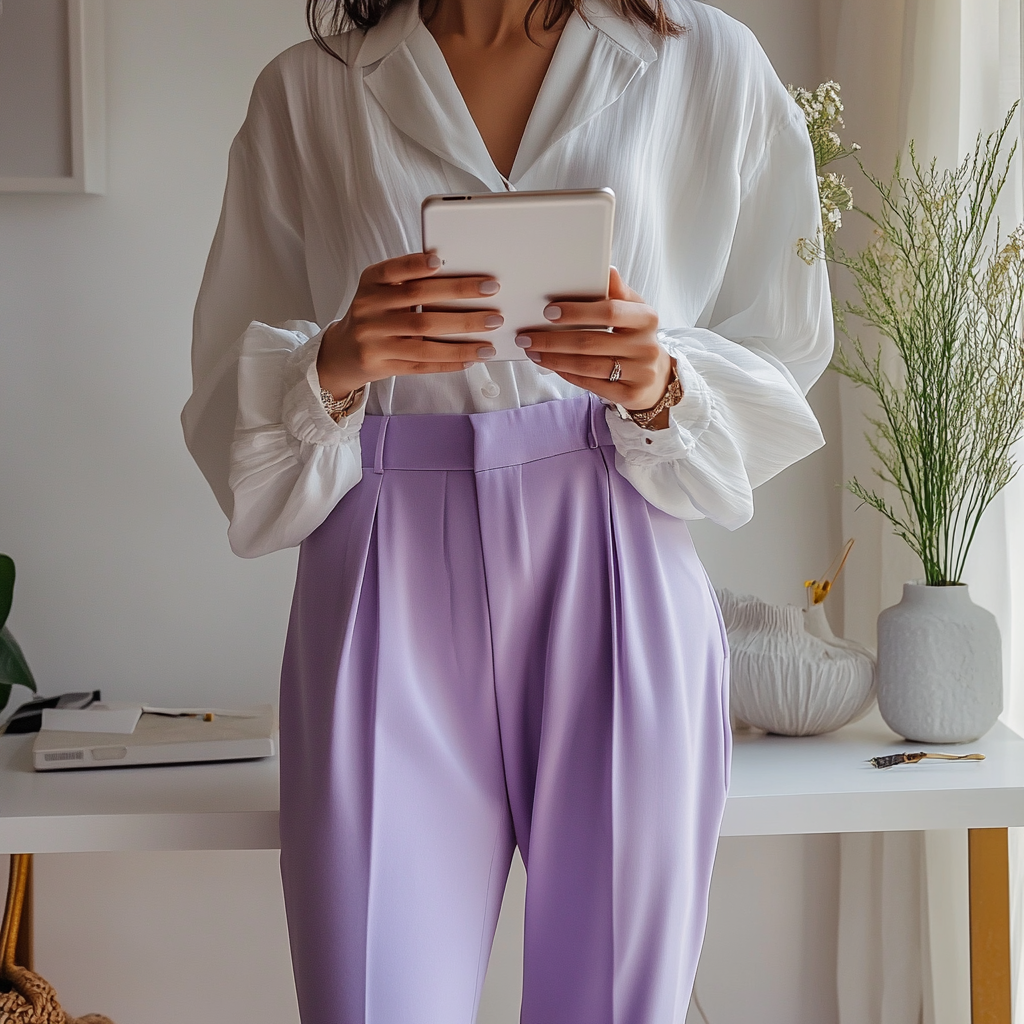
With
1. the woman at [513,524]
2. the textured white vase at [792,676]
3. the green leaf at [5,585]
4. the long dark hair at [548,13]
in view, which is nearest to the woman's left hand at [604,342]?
the woman at [513,524]

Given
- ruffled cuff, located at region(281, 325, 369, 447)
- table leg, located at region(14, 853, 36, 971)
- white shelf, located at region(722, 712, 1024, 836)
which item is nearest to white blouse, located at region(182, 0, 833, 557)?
ruffled cuff, located at region(281, 325, 369, 447)

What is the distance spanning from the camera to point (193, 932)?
173cm

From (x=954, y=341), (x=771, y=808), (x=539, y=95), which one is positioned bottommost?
(x=771, y=808)

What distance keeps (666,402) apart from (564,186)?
0.70 feet

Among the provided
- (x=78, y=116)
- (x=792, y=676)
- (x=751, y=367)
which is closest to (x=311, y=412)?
(x=751, y=367)

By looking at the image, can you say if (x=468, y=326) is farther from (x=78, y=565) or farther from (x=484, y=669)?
(x=78, y=565)

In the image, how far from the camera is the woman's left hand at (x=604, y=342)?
2.51 ft

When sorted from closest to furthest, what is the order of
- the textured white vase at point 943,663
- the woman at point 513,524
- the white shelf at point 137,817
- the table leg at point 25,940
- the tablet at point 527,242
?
the tablet at point 527,242 → the woman at point 513,524 → the white shelf at point 137,817 → the textured white vase at point 943,663 → the table leg at point 25,940

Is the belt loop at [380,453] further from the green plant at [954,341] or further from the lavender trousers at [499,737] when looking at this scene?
the green plant at [954,341]

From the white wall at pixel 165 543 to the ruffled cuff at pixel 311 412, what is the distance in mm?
793

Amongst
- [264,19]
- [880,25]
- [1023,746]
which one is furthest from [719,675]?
[264,19]

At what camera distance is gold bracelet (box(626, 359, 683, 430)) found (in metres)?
0.87

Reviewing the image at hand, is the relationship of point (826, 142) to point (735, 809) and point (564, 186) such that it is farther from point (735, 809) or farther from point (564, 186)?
point (735, 809)

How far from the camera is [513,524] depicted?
897mm
